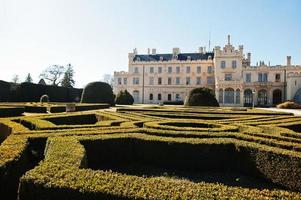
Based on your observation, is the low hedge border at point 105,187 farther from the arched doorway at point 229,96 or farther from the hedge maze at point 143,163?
the arched doorway at point 229,96

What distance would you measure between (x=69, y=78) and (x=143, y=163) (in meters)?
67.1

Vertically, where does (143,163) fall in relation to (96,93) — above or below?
below

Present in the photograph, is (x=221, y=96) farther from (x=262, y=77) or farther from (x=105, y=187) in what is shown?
(x=105, y=187)

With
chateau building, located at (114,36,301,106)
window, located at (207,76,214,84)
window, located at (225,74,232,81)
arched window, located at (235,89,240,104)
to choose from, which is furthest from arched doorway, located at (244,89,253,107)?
window, located at (207,76,214,84)

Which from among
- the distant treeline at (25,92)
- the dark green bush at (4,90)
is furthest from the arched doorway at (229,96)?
the dark green bush at (4,90)

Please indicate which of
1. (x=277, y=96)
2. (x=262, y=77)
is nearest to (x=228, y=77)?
(x=262, y=77)

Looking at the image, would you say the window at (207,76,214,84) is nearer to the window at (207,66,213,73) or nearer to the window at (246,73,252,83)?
the window at (207,66,213,73)

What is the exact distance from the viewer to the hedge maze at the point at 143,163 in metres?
3.92

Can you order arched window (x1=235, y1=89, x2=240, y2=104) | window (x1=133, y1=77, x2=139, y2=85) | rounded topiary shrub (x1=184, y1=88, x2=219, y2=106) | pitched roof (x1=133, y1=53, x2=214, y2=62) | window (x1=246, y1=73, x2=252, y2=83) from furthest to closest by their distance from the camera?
1. window (x1=133, y1=77, x2=139, y2=85)
2. pitched roof (x1=133, y1=53, x2=214, y2=62)
3. window (x1=246, y1=73, x2=252, y2=83)
4. arched window (x1=235, y1=89, x2=240, y2=104)
5. rounded topiary shrub (x1=184, y1=88, x2=219, y2=106)

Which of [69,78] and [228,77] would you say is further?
[69,78]

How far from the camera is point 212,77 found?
2363 inches

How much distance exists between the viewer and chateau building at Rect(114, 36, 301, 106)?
52.5 meters

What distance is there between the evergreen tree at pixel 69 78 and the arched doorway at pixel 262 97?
4396 cm

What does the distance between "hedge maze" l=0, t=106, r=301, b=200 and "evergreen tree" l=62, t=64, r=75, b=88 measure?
6053cm
